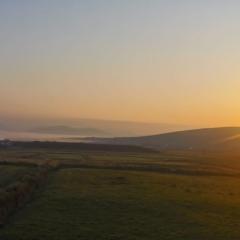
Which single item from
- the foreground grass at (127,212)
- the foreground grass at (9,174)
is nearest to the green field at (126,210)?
the foreground grass at (127,212)

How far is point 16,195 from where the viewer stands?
3869 cm

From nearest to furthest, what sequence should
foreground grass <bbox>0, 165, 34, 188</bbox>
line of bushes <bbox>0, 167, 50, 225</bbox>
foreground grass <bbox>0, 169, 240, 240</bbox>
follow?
foreground grass <bbox>0, 169, 240, 240</bbox>
line of bushes <bbox>0, 167, 50, 225</bbox>
foreground grass <bbox>0, 165, 34, 188</bbox>

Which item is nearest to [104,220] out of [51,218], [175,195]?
[51,218]

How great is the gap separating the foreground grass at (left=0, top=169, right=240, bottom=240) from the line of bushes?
0.78m

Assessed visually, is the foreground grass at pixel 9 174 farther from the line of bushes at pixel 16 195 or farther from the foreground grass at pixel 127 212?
the foreground grass at pixel 127 212

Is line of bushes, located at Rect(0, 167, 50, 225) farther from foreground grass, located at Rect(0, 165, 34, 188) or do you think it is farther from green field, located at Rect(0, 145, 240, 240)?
foreground grass, located at Rect(0, 165, 34, 188)

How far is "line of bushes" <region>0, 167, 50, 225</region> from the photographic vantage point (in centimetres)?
3409

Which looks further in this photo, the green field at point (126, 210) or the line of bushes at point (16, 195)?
the line of bushes at point (16, 195)

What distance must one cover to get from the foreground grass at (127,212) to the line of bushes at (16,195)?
2.56 feet

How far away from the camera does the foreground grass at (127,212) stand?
30047 millimetres

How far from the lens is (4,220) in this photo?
31.9m

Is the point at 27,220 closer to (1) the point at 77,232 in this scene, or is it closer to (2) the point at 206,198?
(1) the point at 77,232

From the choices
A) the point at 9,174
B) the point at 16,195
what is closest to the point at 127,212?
the point at 16,195

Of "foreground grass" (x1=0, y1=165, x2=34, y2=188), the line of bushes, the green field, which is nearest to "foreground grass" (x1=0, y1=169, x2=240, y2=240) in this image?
the green field
